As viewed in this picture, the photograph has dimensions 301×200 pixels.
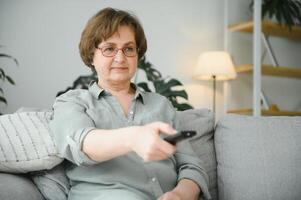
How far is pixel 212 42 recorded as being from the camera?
11.8 ft

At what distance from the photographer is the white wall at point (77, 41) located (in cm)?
287

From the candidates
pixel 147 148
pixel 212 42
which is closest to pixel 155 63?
pixel 212 42

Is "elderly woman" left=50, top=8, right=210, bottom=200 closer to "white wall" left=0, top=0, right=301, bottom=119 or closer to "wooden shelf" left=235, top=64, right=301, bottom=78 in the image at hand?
"white wall" left=0, top=0, right=301, bottom=119

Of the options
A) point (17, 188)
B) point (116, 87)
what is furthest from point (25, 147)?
point (116, 87)

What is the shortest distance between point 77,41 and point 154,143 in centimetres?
240

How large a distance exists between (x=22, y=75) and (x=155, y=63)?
3.53 feet

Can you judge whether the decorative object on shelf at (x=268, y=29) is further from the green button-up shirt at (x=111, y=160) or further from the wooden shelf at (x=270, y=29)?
the green button-up shirt at (x=111, y=160)

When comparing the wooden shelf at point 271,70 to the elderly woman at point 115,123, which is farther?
the wooden shelf at point 271,70

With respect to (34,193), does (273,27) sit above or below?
above

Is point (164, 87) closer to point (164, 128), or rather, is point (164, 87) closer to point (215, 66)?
point (215, 66)

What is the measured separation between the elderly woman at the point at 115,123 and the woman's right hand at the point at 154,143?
0.59 feet

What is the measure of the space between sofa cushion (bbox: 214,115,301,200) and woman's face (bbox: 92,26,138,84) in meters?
0.49

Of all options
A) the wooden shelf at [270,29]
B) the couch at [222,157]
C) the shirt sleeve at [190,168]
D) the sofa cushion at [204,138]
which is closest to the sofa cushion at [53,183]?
the couch at [222,157]

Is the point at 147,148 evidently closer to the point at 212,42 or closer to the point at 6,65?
the point at 6,65
